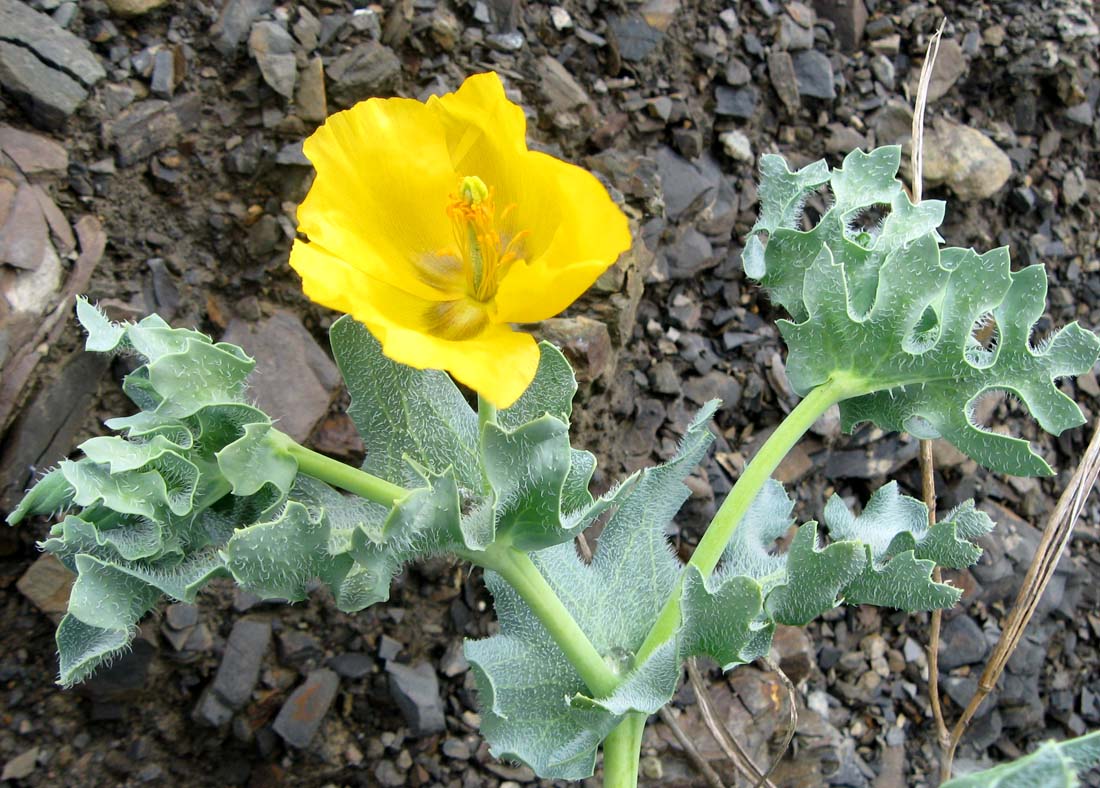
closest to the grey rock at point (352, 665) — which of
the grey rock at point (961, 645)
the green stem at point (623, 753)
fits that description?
the green stem at point (623, 753)

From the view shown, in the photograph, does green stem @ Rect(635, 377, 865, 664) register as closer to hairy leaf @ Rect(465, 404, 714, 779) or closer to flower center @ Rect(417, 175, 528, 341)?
hairy leaf @ Rect(465, 404, 714, 779)

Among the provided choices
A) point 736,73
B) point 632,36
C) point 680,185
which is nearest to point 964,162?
point 736,73

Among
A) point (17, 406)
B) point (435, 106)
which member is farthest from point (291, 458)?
point (17, 406)

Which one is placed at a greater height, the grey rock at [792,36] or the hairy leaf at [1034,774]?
the hairy leaf at [1034,774]

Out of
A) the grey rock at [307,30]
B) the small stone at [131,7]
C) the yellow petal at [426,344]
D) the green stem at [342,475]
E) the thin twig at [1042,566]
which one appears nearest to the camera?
the yellow petal at [426,344]

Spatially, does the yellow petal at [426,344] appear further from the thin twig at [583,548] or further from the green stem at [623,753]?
the thin twig at [583,548]

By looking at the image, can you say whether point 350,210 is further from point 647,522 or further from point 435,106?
point 647,522

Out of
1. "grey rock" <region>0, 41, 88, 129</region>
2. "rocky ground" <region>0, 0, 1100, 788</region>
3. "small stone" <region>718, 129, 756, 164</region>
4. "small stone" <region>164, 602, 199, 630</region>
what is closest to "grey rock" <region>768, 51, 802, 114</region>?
"rocky ground" <region>0, 0, 1100, 788</region>
